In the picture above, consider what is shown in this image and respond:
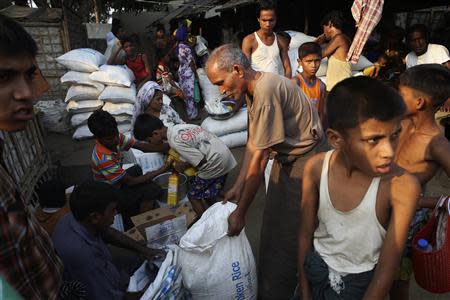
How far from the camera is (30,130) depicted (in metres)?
3.43

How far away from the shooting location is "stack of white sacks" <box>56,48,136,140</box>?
4961 mm

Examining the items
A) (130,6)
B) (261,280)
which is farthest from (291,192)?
(130,6)

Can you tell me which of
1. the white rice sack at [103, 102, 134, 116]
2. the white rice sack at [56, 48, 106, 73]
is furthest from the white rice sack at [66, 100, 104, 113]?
the white rice sack at [56, 48, 106, 73]

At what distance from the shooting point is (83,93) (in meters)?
5.05

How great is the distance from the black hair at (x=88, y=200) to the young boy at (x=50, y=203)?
0.48 m

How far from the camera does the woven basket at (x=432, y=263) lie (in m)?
1.23

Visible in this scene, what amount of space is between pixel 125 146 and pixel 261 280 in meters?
1.74

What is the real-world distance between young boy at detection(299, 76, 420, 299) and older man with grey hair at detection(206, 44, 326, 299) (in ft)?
1.38

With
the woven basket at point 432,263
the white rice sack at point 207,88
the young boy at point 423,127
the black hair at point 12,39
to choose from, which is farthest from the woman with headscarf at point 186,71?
the black hair at point 12,39

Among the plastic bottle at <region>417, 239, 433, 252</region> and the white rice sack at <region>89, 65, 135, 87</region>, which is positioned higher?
the plastic bottle at <region>417, 239, 433, 252</region>

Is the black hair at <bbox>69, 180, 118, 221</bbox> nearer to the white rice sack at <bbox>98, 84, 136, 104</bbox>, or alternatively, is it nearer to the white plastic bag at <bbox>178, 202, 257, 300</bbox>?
the white plastic bag at <bbox>178, 202, 257, 300</bbox>

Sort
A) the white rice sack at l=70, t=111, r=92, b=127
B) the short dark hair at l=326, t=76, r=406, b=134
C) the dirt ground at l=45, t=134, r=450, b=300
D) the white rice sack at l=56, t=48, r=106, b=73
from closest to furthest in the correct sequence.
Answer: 1. the short dark hair at l=326, t=76, r=406, b=134
2. the dirt ground at l=45, t=134, r=450, b=300
3. the white rice sack at l=56, t=48, r=106, b=73
4. the white rice sack at l=70, t=111, r=92, b=127

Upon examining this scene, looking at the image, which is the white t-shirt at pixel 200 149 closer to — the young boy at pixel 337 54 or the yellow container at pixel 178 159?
the yellow container at pixel 178 159

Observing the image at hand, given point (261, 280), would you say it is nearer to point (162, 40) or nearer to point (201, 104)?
point (201, 104)
